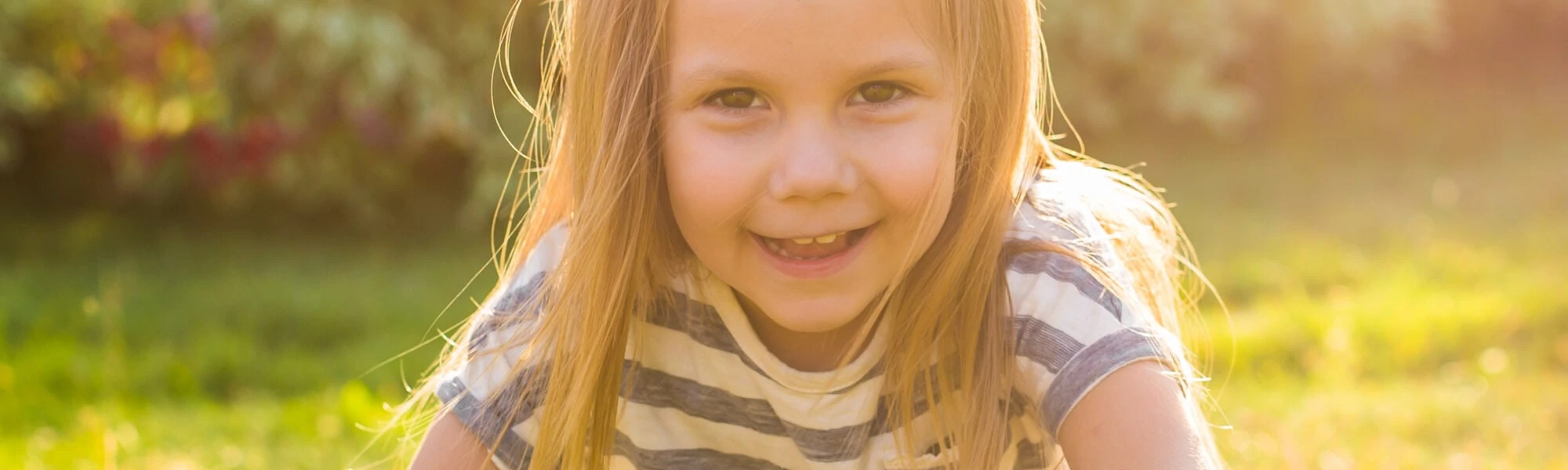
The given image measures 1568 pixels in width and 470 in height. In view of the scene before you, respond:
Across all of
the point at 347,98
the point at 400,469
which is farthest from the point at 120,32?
the point at 400,469

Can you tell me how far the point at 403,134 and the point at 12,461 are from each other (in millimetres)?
2990

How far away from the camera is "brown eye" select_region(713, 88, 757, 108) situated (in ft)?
5.82

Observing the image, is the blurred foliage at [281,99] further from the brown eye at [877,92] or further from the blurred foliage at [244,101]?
the brown eye at [877,92]

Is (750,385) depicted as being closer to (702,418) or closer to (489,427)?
(702,418)

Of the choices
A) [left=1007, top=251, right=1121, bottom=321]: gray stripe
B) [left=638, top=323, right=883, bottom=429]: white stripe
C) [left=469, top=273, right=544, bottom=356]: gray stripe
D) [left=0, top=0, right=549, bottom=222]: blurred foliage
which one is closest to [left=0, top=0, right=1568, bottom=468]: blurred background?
[left=0, top=0, right=549, bottom=222]: blurred foliage

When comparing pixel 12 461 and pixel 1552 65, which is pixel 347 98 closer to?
pixel 12 461

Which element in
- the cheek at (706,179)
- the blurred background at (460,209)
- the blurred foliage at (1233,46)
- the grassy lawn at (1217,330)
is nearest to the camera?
the cheek at (706,179)

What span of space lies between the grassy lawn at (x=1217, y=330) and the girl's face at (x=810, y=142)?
0.72m

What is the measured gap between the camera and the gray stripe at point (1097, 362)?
5.92ft

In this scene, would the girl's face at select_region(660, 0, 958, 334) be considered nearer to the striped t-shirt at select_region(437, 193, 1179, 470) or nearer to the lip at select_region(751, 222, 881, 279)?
the lip at select_region(751, 222, 881, 279)

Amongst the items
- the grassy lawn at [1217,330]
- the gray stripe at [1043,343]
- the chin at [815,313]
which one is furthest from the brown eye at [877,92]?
the grassy lawn at [1217,330]

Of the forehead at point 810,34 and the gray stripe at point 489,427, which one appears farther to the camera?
the gray stripe at point 489,427

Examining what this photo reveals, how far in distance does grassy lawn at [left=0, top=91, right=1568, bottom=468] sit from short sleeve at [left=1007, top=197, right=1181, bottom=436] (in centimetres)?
44

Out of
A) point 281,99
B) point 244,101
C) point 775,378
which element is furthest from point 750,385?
point 244,101
